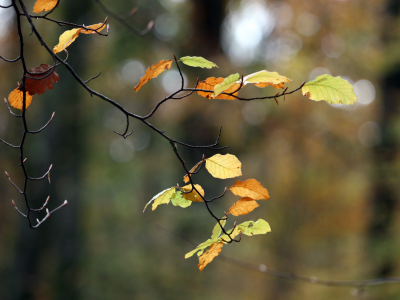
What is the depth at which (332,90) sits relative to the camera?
584 mm

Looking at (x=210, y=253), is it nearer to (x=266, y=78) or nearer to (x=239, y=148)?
(x=266, y=78)

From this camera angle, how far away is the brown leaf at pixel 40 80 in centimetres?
68

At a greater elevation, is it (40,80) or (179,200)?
(40,80)

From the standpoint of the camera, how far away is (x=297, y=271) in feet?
15.9

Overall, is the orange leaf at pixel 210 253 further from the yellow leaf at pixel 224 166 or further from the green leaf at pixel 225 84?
the green leaf at pixel 225 84

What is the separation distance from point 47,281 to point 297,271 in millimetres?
3831

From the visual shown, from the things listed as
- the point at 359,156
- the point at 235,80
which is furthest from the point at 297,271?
the point at 235,80

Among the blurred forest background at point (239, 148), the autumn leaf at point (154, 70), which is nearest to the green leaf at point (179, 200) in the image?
the autumn leaf at point (154, 70)

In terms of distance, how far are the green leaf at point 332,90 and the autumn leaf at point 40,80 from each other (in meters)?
0.61

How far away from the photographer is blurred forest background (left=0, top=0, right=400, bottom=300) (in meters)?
3.72

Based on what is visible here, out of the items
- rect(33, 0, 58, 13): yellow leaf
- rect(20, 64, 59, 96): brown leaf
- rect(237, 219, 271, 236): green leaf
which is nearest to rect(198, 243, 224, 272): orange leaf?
rect(237, 219, 271, 236): green leaf

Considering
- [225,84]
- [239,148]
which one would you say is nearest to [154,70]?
[225,84]

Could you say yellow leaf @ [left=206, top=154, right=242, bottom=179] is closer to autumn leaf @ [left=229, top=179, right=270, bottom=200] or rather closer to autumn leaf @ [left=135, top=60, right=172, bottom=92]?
autumn leaf @ [left=229, top=179, right=270, bottom=200]

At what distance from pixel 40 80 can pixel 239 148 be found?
12.2 ft
